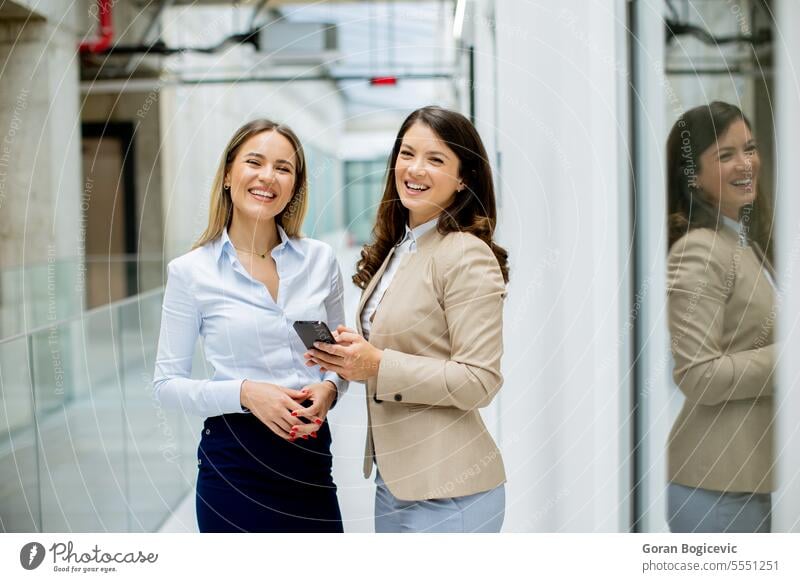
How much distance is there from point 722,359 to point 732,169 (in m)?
0.32

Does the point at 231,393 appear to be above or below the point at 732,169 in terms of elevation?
below

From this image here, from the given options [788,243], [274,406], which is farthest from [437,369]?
[788,243]

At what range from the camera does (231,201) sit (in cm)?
133

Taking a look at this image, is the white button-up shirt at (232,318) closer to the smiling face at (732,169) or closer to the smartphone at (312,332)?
the smartphone at (312,332)

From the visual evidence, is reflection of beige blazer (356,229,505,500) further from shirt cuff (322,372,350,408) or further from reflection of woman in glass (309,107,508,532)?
shirt cuff (322,372,350,408)

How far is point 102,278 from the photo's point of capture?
6184 mm

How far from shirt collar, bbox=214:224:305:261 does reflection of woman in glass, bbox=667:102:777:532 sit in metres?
0.69

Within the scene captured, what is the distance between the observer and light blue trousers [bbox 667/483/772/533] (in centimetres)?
142

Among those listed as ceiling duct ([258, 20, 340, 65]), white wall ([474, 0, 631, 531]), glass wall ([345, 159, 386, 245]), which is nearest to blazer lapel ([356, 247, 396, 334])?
glass wall ([345, 159, 386, 245])

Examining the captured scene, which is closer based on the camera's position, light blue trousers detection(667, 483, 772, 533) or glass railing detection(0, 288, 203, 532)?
light blue trousers detection(667, 483, 772, 533)

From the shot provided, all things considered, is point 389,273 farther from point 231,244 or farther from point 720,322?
point 720,322
